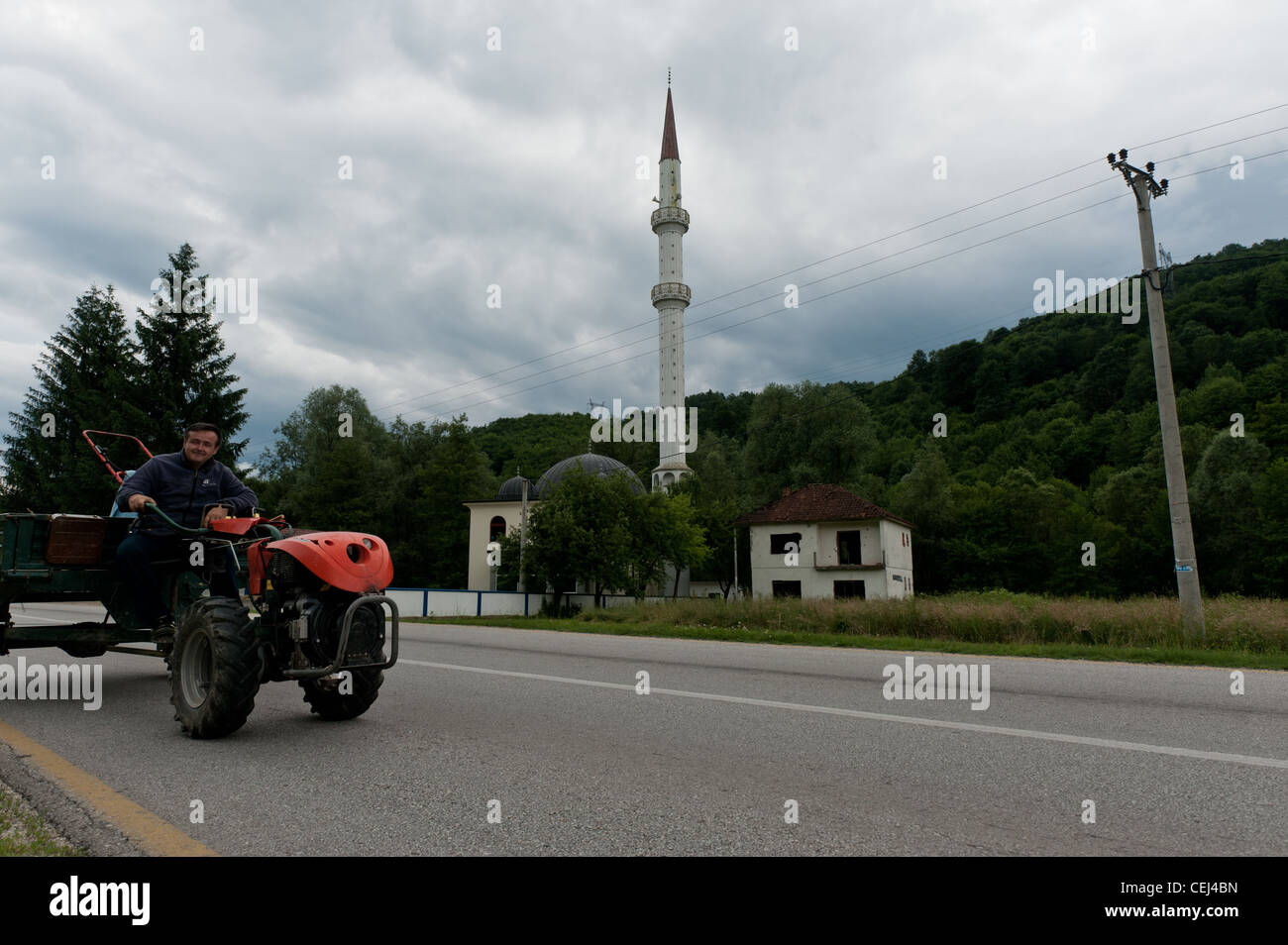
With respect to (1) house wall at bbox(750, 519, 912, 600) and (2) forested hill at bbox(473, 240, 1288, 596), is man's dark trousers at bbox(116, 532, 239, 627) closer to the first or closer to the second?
(1) house wall at bbox(750, 519, 912, 600)

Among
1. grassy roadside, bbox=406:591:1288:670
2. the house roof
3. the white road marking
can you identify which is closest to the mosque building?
the house roof

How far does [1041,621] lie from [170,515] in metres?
16.1

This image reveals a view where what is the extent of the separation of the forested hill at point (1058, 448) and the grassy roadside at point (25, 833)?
55.9 m

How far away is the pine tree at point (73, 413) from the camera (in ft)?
134

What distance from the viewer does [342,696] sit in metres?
6.27

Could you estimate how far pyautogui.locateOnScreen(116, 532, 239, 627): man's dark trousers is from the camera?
653 centimetres

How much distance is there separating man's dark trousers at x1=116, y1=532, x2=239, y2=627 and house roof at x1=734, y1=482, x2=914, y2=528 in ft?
141

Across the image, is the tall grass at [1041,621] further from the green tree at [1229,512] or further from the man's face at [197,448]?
the green tree at [1229,512]

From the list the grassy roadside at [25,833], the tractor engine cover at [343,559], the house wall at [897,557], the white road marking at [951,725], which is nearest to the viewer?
the grassy roadside at [25,833]

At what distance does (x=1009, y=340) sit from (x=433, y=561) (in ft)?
211

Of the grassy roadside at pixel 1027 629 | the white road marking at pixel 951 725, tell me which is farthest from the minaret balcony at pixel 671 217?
the white road marking at pixel 951 725

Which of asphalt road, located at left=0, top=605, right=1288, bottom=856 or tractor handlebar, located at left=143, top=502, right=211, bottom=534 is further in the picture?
tractor handlebar, located at left=143, top=502, right=211, bottom=534

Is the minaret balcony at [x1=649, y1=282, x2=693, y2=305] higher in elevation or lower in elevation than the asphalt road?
higher
